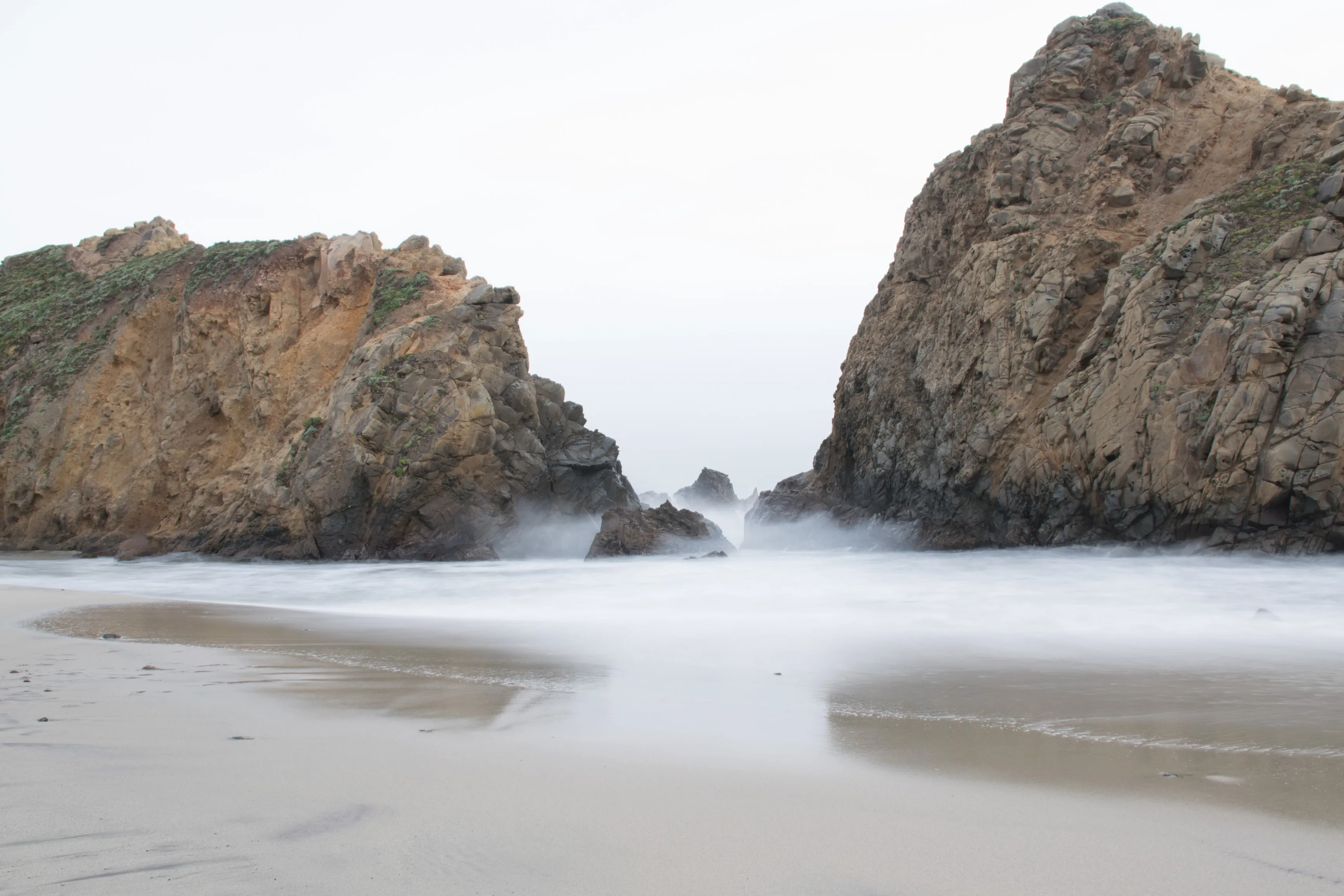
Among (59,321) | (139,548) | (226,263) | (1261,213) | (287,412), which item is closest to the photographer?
(1261,213)

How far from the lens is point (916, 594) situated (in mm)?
10469

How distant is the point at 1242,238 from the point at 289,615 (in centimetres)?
1489

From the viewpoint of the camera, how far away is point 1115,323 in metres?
15.9

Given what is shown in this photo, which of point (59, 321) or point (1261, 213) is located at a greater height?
point (59, 321)

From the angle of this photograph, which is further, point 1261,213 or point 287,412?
point 287,412

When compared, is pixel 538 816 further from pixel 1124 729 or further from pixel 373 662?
pixel 373 662

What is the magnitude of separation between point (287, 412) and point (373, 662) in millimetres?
19674

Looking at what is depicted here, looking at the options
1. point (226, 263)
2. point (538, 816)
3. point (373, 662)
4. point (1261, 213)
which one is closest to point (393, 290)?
point (226, 263)

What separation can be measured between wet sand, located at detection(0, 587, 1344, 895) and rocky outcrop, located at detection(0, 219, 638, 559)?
1589 cm

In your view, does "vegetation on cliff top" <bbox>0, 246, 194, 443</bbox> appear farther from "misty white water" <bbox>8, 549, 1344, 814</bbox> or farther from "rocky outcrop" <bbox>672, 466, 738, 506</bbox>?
"rocky outcrop" <bbox>672, 466, 738, 506</bbox>

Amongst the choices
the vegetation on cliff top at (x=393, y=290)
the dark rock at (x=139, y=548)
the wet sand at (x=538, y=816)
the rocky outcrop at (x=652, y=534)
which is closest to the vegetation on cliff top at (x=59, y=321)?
the dark rock at (x=139, y=548)

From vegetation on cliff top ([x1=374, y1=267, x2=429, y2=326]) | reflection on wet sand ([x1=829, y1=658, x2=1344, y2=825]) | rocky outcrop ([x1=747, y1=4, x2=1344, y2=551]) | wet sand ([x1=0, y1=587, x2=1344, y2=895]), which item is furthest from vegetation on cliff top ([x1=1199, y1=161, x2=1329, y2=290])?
vegetation on cliff top ([x1=374, y1=267, x2=429, y2=326])

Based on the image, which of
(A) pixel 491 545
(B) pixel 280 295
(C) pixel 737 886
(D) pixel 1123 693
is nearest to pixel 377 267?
(B) pixel 280 295

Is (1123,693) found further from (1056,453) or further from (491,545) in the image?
(491,545)
